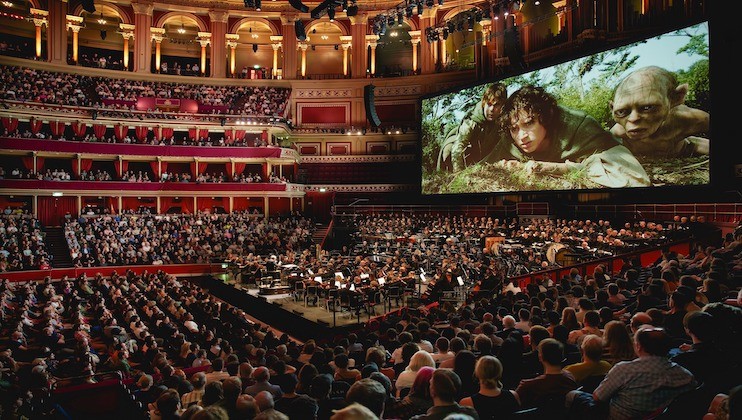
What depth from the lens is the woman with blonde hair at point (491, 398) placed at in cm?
370

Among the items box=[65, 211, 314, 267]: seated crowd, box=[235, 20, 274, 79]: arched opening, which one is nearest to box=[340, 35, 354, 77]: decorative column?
box=[235, 20, 274, 79]: arched opening

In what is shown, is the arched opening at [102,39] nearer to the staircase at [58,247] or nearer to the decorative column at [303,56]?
the decorative column at [303,56]

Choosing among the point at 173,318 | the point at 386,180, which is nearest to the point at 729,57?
the point at 173,318

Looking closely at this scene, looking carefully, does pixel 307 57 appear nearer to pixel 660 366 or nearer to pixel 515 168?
pixel 515 168

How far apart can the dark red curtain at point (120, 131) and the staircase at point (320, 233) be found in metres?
15.2

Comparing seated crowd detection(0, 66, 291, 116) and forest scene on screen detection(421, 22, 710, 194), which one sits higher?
seated crowd detection(0, 66, 291, 116)

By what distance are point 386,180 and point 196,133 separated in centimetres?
1511

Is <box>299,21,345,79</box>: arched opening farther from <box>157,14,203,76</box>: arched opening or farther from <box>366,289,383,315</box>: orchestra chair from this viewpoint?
<box>366,289,383,315</box>: orchestra chair

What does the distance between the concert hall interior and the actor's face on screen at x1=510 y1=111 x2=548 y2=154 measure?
0.48 ft

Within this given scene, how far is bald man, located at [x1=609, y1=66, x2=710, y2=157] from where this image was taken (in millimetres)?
18344

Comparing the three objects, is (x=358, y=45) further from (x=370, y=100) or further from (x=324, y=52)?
(x=370, y=100)

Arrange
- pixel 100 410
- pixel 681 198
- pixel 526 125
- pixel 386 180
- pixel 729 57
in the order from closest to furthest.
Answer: pixel 100 410 → pixel 729 57 → pixel 681 198 → pixel 526 125 → pixel 386 180

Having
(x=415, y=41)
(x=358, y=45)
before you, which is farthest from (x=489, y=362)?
(x=358, y=45)

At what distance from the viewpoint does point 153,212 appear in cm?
3738
